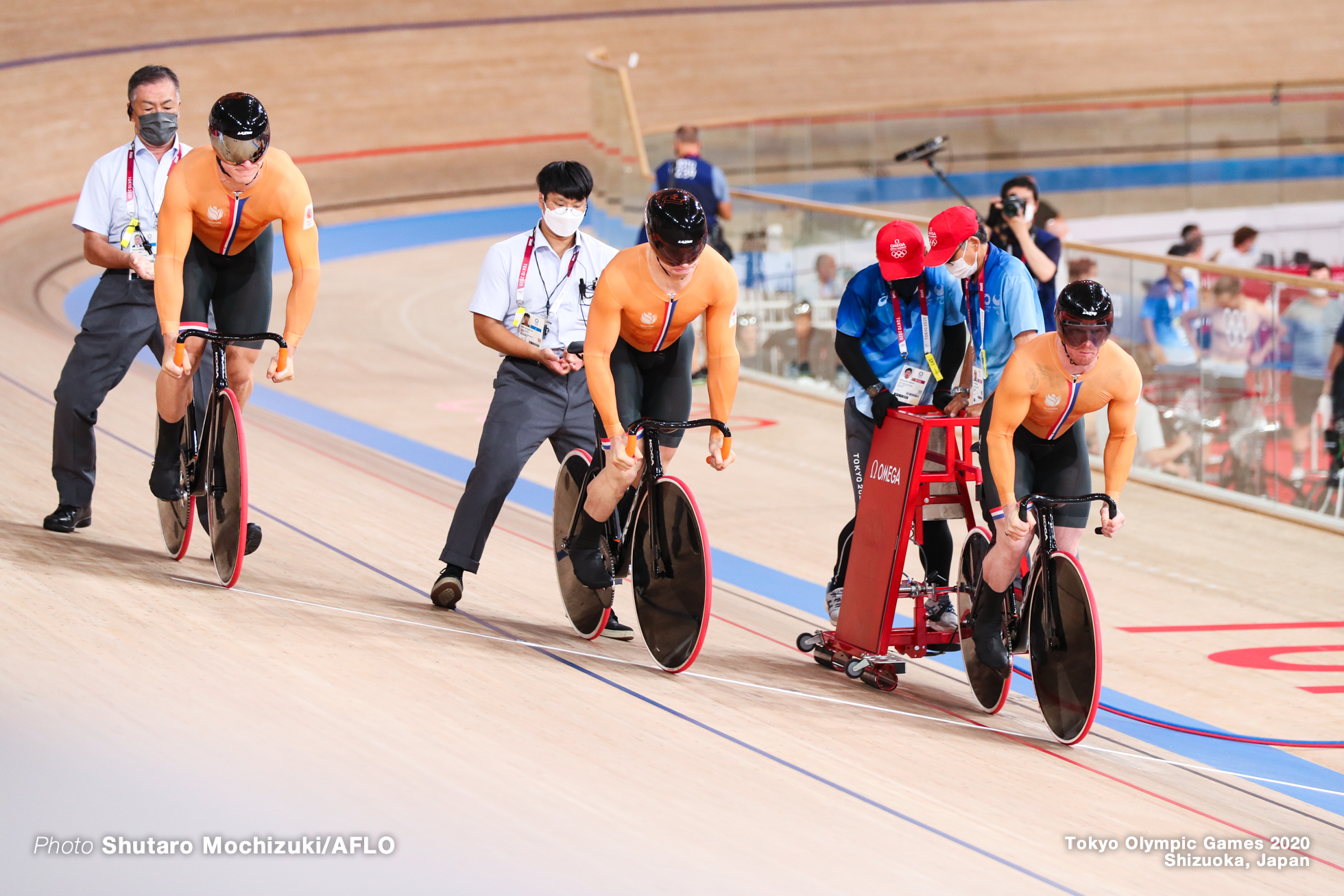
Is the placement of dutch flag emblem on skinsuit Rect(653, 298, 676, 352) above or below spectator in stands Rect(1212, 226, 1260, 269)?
below

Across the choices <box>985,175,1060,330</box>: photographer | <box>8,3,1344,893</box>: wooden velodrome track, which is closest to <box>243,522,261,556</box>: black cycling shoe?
<box>8,3,1344,893</box>: wooden velodrome track

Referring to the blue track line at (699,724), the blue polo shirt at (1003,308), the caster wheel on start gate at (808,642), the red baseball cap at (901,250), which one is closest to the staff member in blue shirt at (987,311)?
the blue polo shirt at (1003,308)

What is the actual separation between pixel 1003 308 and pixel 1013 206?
186cm

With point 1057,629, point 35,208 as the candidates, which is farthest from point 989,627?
point 35,208

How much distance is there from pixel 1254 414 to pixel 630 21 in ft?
40.7

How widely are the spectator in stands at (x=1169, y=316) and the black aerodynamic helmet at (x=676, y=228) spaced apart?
12.4 ft

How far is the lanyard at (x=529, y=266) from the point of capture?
3.85 m

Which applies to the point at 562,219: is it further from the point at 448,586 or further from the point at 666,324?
the point at 448,586

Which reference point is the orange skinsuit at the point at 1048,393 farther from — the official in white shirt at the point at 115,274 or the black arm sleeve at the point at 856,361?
the official in white shirt at the point at 115,274

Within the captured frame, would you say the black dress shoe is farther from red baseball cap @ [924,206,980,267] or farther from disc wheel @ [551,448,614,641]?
red baseball cap @ [924,206,980,267]

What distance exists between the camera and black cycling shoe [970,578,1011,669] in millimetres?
3619

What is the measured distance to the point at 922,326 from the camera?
3803 mm

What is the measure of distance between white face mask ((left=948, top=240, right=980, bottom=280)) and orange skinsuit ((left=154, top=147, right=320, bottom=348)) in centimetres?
170

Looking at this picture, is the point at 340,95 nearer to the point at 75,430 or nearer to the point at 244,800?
the point at 75,430
